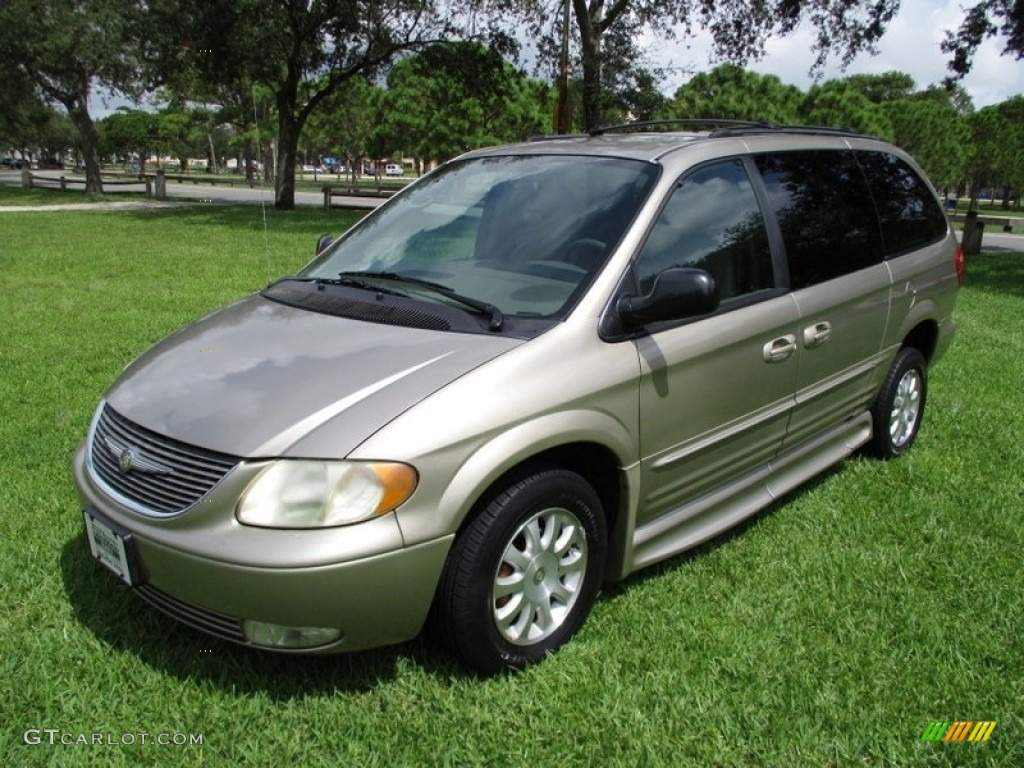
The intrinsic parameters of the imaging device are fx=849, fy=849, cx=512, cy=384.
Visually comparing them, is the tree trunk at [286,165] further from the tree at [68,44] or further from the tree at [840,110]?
the tree at [840,110]

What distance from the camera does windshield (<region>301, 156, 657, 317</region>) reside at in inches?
120

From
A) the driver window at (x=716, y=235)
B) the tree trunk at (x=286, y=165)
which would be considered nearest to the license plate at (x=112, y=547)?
the driver window at (x=716, y=235)

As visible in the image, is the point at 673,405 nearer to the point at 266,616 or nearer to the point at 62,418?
the point at 266,616

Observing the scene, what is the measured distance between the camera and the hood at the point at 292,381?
239cm

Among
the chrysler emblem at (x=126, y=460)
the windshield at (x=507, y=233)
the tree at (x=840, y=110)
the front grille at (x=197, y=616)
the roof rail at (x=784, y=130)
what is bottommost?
the front grille at (x=197, y=616)

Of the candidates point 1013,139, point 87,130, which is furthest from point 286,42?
point 1013,139

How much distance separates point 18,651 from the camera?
2.82 metres

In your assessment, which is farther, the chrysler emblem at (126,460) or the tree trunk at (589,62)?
the tree trunk at (589,62)

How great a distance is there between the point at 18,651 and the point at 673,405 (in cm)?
237

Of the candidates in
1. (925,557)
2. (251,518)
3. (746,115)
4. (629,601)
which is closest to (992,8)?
(925,557)

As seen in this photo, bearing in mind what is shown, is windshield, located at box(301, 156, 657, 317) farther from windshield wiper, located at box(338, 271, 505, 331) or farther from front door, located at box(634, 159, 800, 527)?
front door, located at box(634, 159, 800, 527)

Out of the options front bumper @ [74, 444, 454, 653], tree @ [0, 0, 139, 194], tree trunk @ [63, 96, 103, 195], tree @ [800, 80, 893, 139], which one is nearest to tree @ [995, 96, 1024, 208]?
tree @ [800, 80, 893, 139]

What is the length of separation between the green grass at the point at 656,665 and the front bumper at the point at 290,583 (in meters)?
0.29

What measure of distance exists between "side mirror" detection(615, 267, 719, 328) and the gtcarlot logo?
6.14ft
